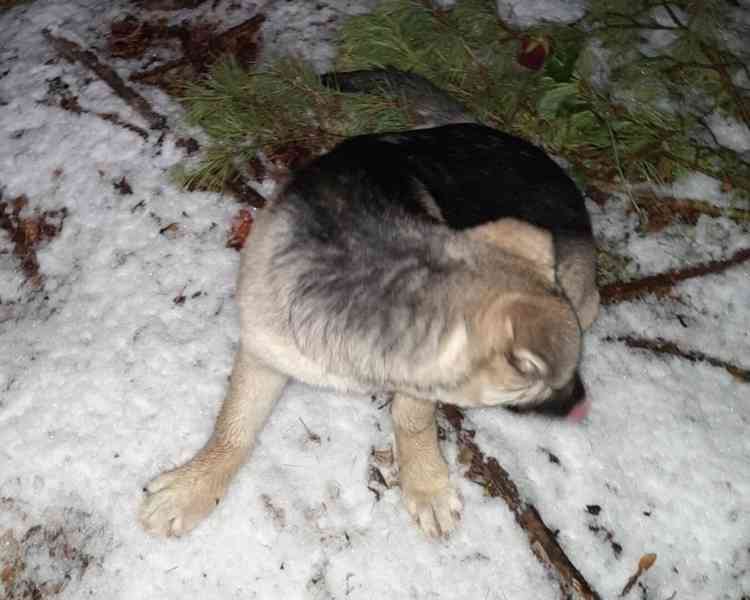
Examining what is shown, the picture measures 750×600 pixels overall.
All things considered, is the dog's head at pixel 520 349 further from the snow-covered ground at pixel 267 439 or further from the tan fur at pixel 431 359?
the snow-covered ground at pixel 267 439

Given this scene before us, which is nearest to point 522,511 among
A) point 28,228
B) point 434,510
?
point 434,510

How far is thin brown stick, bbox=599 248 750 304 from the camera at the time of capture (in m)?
3.09

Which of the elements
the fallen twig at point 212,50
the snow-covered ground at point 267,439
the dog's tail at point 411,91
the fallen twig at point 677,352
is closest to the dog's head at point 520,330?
the snow-covered ground at point 267,439

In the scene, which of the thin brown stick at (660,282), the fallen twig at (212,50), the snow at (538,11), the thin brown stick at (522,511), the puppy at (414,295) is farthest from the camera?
the snow at (538,11)

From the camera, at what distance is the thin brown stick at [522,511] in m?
2.44

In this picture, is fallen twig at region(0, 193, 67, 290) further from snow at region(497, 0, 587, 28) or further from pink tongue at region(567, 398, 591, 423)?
snow at region(497, 0, 587, 28)

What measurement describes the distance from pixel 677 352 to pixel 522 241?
160 centimetres

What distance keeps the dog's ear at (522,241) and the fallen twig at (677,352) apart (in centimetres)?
139

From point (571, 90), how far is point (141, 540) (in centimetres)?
278

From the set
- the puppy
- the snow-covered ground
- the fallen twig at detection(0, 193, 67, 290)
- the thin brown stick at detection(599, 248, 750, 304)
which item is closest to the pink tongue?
the puppy

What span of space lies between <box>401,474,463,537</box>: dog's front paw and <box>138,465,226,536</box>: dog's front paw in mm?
695

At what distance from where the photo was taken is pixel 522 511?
8.37ft

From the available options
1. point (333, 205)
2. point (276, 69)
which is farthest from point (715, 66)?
point (333, 205)

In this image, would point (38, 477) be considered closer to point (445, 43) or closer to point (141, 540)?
point (141, 540)
